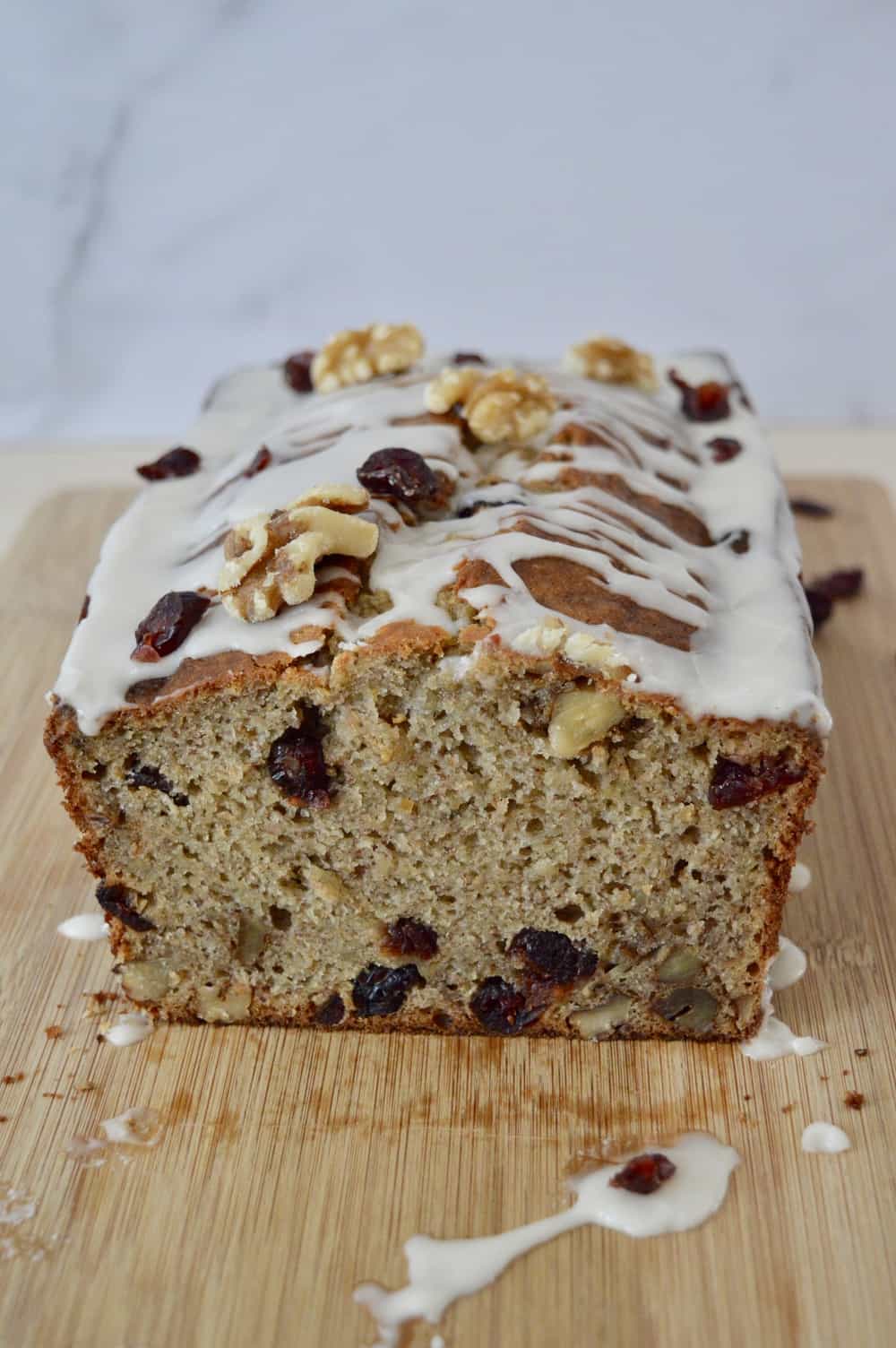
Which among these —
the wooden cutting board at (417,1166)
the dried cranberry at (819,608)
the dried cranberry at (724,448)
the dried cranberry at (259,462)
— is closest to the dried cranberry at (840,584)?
the dried cranberry at (819,608)

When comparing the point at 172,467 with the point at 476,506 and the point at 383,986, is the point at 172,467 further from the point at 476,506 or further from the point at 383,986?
the point at 383,986

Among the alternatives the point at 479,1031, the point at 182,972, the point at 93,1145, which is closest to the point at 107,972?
the point at 182,972

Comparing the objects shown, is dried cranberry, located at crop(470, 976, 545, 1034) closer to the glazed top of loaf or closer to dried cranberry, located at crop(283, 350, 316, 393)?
the glazed top of loaf

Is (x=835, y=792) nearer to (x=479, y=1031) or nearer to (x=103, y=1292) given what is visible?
(x=479, y=1031)

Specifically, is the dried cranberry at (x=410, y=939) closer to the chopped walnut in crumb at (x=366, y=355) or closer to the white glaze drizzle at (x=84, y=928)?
the white glaze drizzle at (x=84, y=928)

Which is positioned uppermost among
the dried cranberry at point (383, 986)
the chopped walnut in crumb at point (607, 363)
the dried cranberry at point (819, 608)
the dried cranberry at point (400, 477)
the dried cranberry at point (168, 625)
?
the dried cranberry at point (400, 477)
